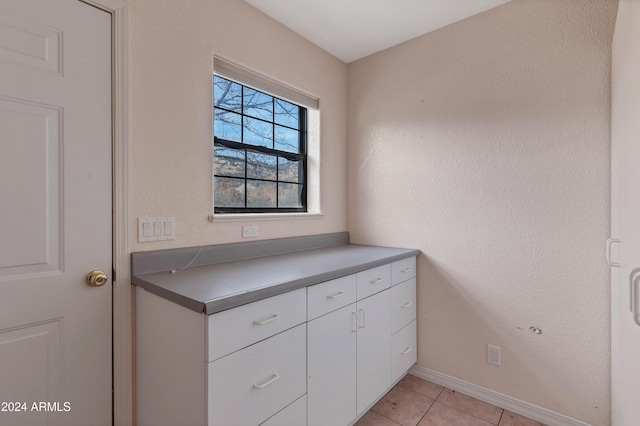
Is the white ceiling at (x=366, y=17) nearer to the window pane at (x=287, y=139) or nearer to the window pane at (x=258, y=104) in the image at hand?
the window pane at (x=258, y=104)

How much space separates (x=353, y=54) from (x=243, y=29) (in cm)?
101

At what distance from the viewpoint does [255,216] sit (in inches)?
76.0

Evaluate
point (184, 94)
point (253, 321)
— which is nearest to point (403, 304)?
point (253, 321)

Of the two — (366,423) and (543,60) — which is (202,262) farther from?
(543,60)

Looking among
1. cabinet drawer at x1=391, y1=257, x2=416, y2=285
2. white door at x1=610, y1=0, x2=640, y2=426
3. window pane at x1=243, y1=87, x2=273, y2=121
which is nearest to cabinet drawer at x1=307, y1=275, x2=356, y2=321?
cabinet drawer at x1=391, y1=257, x2=416, y2=285

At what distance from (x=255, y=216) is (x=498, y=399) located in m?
1.91

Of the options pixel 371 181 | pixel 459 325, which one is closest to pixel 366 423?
pixel 459 325

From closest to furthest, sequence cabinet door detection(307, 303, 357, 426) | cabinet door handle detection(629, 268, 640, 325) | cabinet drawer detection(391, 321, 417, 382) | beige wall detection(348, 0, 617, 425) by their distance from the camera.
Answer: cabinet door handle detection(629, 268, 640, 325)
cabinet door detection(307, 303, 357, 426)
beige wall detection(348, 0, 617, 425)
cabinet drawer detection(391, 321, 417, 382)

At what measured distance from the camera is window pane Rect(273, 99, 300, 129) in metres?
2.25

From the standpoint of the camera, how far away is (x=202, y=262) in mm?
1634

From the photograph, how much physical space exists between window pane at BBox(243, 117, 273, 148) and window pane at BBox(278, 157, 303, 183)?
17cm

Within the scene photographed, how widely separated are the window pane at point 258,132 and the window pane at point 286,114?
0.12 meters

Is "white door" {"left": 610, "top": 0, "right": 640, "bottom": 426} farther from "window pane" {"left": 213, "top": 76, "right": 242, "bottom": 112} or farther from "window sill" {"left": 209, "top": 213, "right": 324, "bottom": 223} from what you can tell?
"window pane" {"left": 213, "top": 76, "right": 242, "bottom": 112}

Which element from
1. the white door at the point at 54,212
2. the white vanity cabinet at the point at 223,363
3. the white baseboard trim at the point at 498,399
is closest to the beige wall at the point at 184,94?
the white door at the point at 54,212
